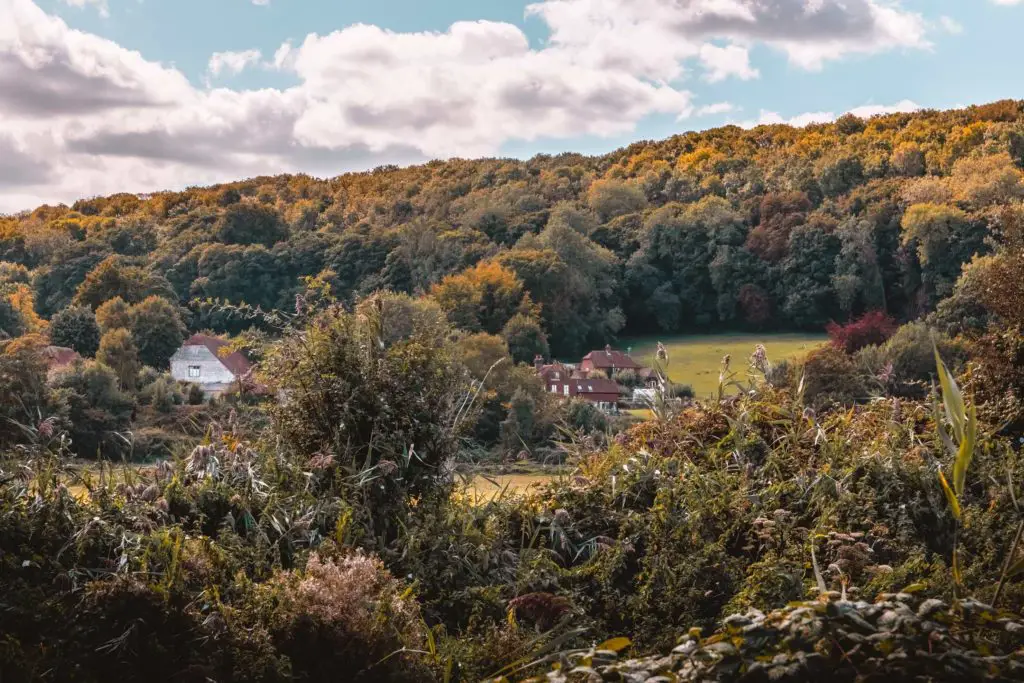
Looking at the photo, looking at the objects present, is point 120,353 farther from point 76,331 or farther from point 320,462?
point 320,462

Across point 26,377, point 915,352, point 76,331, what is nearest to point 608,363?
point 915,352

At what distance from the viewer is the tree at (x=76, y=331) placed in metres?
49.9

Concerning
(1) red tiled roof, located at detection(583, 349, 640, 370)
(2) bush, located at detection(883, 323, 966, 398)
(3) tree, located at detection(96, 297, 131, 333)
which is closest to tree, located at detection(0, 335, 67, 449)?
(3) tree, located at detection(96, 297, 131, 333)

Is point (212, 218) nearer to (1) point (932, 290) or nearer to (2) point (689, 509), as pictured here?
(1) point (932, 290)

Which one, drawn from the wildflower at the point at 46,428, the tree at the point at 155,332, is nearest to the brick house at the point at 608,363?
the tree at the point at 155,332

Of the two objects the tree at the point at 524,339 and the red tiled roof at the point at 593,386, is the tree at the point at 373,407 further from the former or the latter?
the tree at the point at 524,339

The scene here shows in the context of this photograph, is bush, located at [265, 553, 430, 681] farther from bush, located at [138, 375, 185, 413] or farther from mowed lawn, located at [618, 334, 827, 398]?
mowed lawn, located at [618, 334, 827, 398]

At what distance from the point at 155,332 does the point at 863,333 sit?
105 ft

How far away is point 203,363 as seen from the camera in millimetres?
47062

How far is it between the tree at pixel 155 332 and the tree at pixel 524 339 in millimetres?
16188

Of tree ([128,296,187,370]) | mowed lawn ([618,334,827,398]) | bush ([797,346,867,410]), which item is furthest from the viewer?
tree ([128,296,187,370])

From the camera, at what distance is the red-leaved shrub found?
37031mm

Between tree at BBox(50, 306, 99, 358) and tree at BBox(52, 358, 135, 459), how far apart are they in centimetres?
1345

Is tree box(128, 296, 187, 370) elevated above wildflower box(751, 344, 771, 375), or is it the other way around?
wildflower box(751, 344, 771, 375)
